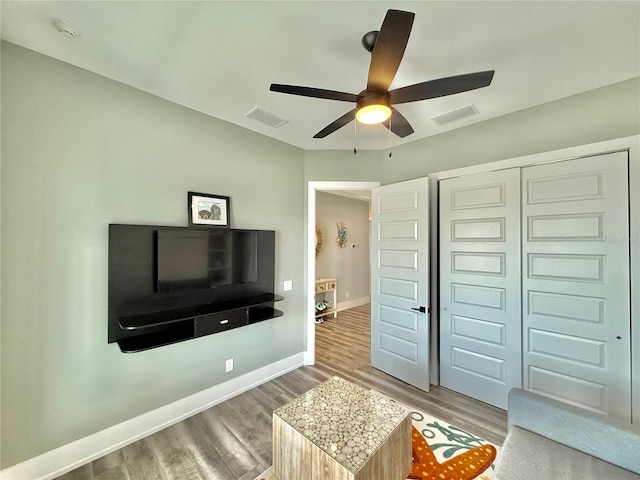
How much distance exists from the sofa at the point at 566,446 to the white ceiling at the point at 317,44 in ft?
7.37

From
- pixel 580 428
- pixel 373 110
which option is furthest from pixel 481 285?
pixel 373 110

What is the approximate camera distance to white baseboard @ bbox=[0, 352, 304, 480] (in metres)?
1.70

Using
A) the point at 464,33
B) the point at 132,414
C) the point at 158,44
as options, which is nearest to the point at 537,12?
the point at 464,33

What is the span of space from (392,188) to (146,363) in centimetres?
296

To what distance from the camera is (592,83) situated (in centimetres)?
202

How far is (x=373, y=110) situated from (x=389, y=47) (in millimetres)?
355

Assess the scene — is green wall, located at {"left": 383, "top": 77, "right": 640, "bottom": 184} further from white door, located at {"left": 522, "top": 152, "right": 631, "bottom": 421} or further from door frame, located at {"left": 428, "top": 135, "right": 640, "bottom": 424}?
white door, located at {"left": 522, "top": 152, "right": 631, "bottom": 421}

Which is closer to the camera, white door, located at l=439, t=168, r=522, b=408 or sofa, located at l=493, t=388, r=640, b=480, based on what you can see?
sofa, located at l=493, t=388, r=640, b=480

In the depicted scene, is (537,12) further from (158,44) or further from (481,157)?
(158,44)

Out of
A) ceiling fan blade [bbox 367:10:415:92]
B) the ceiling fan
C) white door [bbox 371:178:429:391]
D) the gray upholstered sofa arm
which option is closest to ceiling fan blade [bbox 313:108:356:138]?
the ceiling fan

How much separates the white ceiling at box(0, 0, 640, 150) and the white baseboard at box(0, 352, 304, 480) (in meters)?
2.69

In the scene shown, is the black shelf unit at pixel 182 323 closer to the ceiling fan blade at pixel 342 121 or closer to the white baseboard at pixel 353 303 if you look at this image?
the ceiling fan blade at pixel 342 121

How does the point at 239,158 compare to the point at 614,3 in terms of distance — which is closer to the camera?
the point at 614,3

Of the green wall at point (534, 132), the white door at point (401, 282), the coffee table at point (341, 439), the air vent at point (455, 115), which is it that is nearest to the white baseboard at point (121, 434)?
the coffee table at point (341, 439)
